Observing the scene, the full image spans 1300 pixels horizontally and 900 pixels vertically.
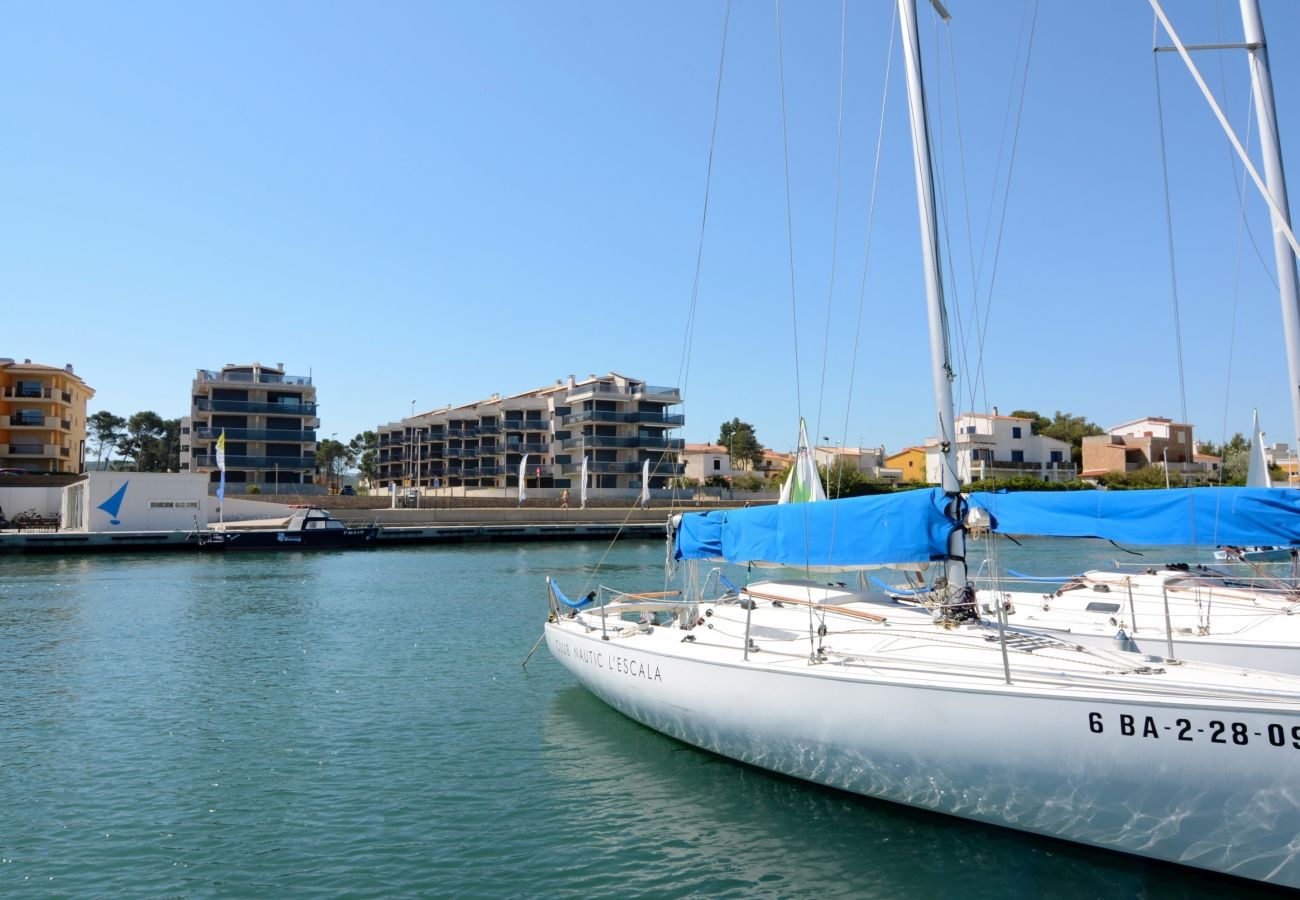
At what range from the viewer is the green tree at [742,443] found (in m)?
123

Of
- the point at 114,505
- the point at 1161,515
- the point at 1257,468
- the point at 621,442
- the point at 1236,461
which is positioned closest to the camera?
the point at 1161,515

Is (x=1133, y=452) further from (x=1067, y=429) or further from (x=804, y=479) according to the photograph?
(x=804, y=479)

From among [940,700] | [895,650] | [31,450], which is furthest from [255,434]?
[940,700]

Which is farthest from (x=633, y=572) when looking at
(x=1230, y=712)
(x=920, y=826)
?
(x=1230, y=712)

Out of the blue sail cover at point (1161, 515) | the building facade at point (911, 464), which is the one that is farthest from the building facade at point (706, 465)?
the blue sail cover at point (1161, 515)

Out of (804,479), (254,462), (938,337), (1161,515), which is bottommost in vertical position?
(1161,515)

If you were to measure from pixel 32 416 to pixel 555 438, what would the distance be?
156 feet

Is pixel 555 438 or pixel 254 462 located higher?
pixel 555 438

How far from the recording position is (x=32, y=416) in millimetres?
76375

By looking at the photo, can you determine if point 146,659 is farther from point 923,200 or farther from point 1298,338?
point 1298,338

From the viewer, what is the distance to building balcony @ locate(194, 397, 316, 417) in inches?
3105

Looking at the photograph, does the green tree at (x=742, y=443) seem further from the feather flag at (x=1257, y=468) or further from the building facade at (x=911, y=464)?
the feather flag at (x=1257, y=468)

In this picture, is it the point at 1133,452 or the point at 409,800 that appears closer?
the point at 409,800

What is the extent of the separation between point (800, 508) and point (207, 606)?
2335 centimetres
